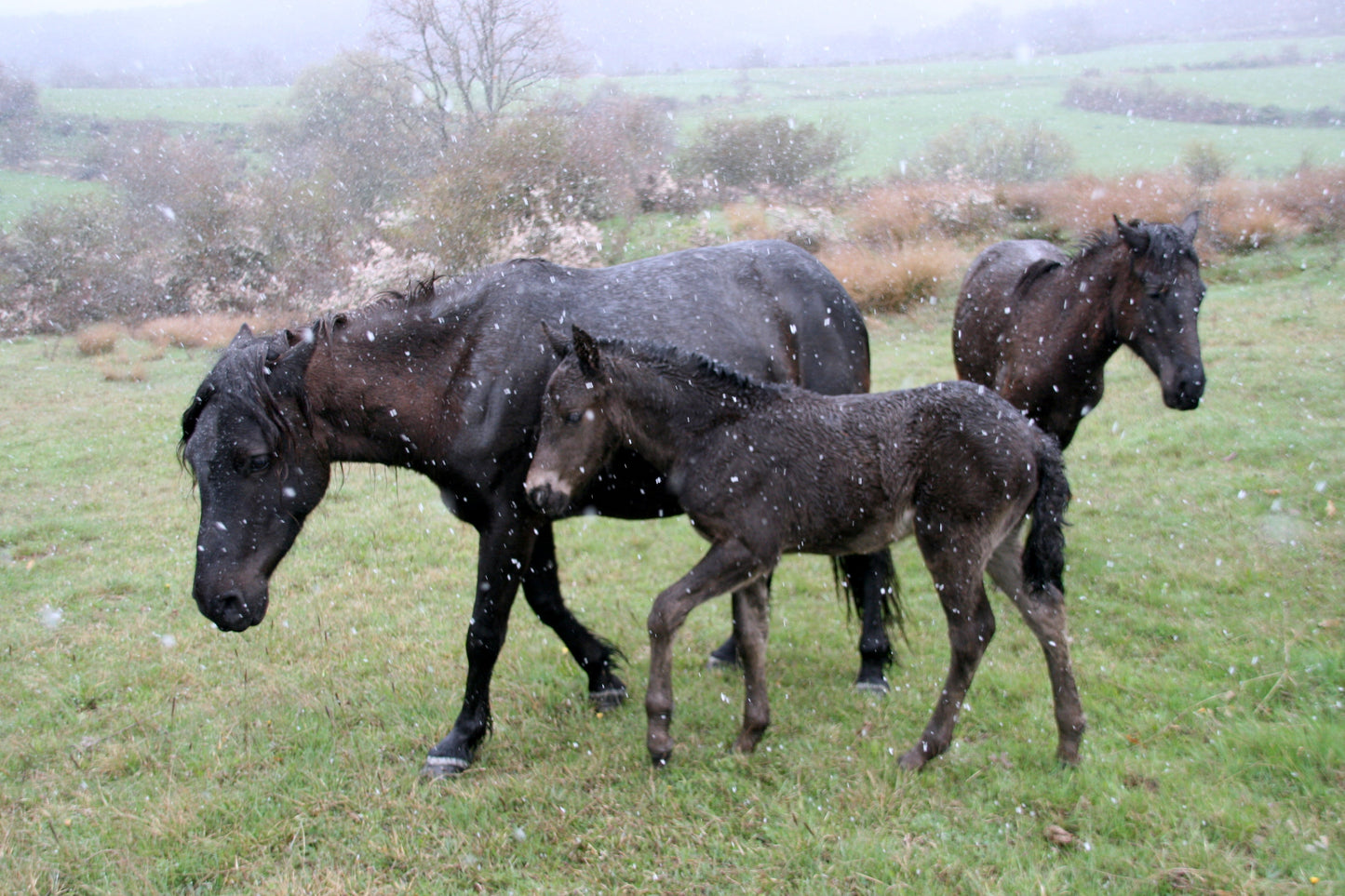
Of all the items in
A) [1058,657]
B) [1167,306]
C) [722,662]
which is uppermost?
[1167,306]

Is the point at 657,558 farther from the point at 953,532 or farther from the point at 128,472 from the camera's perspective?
the point at 128,472

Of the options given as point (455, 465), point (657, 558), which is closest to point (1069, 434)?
point (657, 558)

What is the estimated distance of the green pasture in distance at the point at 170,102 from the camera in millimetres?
37406

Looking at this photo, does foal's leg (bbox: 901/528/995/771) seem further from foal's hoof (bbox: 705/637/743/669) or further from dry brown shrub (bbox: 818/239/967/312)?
dry brown shrub (bbox: 818/239/967/312)

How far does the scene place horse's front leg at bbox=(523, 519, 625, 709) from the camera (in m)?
4.26

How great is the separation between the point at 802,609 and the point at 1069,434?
2179 mm

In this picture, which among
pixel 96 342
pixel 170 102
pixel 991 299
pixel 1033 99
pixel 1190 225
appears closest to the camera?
pixel 1190 225

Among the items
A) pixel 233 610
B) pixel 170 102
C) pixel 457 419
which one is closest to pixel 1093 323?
pixel 457 419

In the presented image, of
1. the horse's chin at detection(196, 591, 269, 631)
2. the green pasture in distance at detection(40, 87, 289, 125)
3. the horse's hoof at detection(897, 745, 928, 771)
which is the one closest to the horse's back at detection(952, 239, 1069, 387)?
the horse's hoof at detection(897, 745, 928, 771)

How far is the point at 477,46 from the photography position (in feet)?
75.0

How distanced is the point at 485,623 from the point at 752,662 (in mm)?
1247

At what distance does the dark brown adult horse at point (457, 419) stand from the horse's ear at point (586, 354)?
397 millimetres

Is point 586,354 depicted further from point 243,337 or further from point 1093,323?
point 1093,323

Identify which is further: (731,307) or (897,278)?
(897,278)
